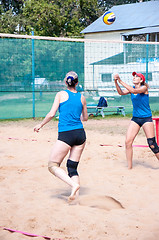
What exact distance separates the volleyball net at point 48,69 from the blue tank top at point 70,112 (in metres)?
7.36

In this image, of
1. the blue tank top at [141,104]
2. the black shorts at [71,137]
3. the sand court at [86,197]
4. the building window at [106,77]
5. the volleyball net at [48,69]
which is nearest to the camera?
the sand court at [86,197]

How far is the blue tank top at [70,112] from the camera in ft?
13.7

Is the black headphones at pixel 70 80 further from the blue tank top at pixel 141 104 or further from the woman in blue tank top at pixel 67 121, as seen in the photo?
the blue tank top at pixel 141 104

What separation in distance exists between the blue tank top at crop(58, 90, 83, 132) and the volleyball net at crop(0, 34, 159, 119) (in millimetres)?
7359

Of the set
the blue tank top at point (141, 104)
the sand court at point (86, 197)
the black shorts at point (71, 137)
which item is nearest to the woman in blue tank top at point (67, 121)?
the black shorts at point (71, 137)

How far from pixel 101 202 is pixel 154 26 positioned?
2196cm

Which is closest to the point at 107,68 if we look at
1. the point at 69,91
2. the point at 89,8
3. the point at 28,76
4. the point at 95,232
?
the point at 28,76

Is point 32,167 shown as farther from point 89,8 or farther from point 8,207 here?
point 89,8

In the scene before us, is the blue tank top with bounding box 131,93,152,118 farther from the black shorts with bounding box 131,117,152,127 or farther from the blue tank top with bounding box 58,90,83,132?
the blue tank top with bounding box 58,90,83,132

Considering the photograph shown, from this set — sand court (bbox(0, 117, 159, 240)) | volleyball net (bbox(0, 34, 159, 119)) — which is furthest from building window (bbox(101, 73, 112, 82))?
sand court (bbox(0, 117, 159, 240))

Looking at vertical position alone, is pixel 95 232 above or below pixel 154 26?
below

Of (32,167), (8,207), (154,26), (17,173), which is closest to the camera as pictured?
(8,207)

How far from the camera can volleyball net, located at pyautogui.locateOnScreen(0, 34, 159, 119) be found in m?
12.2

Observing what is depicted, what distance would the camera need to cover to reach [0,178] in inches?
213
